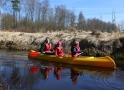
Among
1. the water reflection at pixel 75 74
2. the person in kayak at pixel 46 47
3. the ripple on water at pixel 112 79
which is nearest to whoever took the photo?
the ripple on water at pixel 112 79

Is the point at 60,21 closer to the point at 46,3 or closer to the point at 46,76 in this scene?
the point at 46,3

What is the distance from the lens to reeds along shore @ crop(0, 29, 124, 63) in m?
18.9

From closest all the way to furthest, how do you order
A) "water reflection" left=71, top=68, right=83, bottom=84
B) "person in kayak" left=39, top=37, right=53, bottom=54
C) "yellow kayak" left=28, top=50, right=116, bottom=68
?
"water reflection" left=71, top=68, right=83, bottom=84 → "yellow kayak" left=28, top=50, right=116, bottom=68 → "person in kayak" left=39, top=37, right=53, bottom=54

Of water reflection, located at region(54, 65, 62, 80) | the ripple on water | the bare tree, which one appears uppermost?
the bare tree

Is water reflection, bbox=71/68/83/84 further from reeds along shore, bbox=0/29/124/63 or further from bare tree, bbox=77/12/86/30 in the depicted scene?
bare tree, bbox=77/12/86/30

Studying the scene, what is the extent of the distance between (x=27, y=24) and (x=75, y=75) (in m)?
31.9

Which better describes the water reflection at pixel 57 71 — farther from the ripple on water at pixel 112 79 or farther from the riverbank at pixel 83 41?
the riverbank at pixel 83 41

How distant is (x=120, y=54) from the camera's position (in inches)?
711

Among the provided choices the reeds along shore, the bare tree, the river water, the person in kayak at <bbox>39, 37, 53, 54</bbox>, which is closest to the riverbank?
the reeds along shore

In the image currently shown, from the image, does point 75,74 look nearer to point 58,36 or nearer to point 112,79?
point 112,79

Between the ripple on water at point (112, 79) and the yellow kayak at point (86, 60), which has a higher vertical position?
the yellow kayak at point (86, 60)

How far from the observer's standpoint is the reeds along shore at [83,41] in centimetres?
1888

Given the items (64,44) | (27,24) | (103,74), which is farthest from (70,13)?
(103,74)

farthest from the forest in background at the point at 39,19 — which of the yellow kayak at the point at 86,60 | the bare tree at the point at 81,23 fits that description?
the yellow kayak at the point at 86,60
